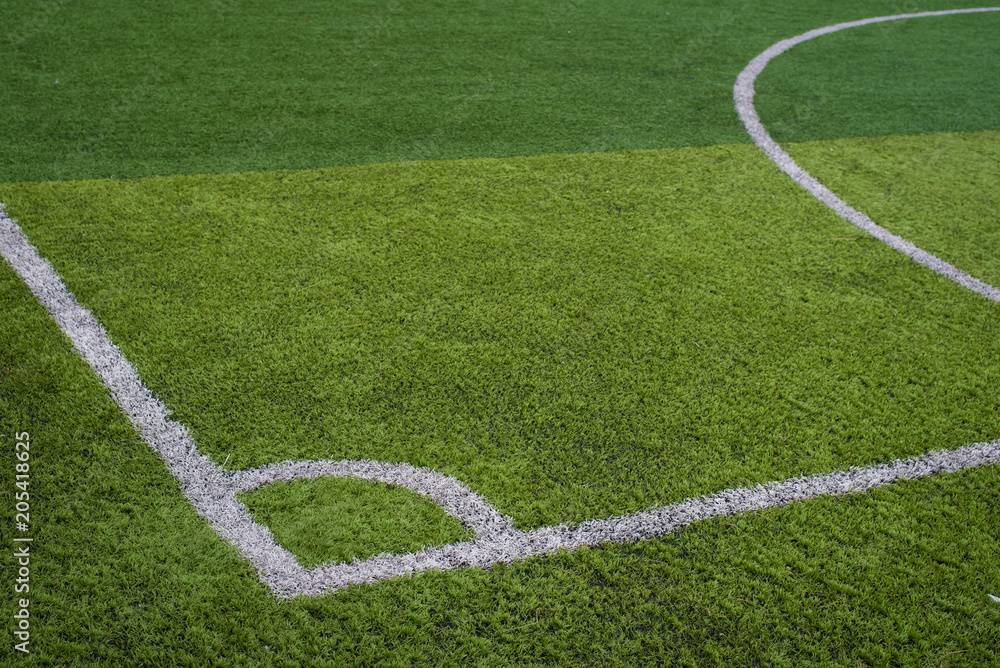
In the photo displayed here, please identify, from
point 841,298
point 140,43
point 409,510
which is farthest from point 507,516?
point 140,43

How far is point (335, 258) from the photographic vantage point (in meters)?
3.19

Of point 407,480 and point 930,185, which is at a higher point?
point 930,185

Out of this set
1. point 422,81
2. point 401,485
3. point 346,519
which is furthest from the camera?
point 422,81

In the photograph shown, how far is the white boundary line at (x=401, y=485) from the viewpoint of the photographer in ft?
6.63

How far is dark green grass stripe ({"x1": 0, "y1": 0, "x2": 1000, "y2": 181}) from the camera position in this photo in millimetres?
4141

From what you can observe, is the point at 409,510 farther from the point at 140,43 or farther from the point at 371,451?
the point at 140,43

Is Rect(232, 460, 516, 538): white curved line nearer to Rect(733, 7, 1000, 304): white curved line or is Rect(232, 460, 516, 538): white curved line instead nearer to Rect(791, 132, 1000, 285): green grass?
Rect(733, 7, 1000, 304): white curved line

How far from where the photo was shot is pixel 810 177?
4113 millimetres

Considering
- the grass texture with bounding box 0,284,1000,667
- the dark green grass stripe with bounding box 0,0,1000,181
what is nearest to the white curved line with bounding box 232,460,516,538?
the grass texture with bounding box 0,284,1000,667

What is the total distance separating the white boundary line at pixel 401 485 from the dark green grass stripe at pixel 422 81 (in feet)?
6.02

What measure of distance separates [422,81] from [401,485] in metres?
3.62

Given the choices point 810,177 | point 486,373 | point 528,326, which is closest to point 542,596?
point 486,373

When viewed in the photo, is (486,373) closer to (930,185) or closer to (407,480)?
(407,480)

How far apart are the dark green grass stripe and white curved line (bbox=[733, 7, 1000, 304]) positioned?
114 millimetres
